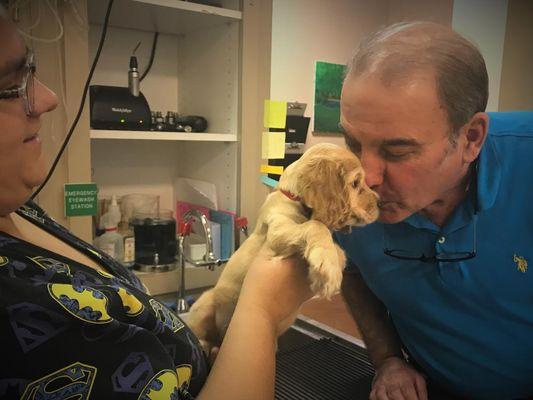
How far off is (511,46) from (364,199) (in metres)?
1.73

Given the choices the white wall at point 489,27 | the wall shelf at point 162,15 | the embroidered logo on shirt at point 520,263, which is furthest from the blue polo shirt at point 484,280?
the white wall at point 489,27

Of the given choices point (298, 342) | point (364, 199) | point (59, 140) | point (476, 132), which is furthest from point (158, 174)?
point (476, 132)

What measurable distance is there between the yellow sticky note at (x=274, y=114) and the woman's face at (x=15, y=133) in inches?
39.1

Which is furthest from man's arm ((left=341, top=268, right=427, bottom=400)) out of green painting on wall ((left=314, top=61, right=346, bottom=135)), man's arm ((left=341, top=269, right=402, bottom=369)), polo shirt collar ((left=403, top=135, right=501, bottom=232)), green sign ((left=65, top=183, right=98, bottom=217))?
green painting on wall ((left=314, top=61, right=346, bottom=135))

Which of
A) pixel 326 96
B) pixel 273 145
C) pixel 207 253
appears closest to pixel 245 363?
pixel 207 253

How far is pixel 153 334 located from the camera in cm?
63

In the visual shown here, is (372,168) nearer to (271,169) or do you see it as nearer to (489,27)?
(271,169)

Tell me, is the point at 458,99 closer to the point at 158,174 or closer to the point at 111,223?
the point at 111,223

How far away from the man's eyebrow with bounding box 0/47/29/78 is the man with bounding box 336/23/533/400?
57 cm

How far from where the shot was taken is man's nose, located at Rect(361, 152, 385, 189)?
2.90ft

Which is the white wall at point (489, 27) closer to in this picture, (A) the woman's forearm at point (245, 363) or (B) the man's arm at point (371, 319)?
(B) the man's arm at point (371, 319)

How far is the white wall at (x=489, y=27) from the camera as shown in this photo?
215cm

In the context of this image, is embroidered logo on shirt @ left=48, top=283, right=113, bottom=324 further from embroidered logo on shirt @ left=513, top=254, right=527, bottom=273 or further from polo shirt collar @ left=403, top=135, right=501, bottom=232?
embroidered logo on shirt @ left=513, top=254, right=527, bottom=273

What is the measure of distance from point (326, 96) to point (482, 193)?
5.04 ft
